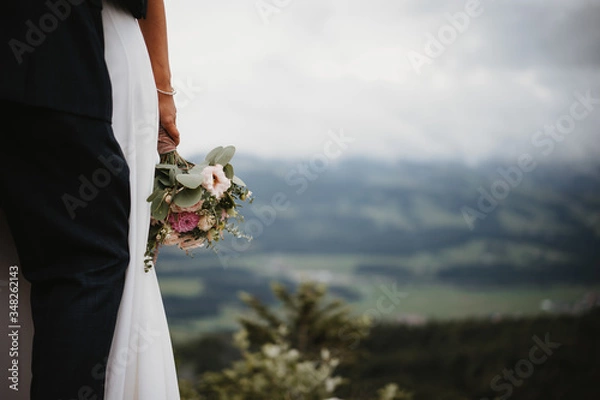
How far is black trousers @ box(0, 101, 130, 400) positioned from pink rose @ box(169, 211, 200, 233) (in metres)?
0.22

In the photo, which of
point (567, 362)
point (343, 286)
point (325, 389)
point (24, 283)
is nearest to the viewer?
point (24, 283)

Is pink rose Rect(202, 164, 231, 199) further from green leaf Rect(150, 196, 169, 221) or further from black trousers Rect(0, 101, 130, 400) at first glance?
black trousers Rect(0, 101, 130, 400)

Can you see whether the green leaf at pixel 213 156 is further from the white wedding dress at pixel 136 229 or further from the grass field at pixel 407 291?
the grass field at pixel 407 291

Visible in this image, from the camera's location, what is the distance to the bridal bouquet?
1396 mm

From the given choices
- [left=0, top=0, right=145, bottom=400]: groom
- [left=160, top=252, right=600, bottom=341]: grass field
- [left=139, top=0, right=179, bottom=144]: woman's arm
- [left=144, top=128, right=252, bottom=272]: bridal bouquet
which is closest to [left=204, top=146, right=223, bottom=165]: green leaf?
[left=144, top=128, right=252, bottom=272]: bridal bouquet

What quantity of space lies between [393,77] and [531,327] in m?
1.91

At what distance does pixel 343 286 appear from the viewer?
412 cm

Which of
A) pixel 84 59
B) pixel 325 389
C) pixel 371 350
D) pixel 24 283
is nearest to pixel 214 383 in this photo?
pixel 325 389

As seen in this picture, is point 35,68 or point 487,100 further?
point 487,100

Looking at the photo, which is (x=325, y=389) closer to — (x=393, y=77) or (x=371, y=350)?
(x=371, y=350)

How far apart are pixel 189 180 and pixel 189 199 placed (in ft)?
0.14

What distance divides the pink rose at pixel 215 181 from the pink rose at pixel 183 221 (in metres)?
0.07

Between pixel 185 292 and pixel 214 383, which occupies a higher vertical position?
pixel 185 292

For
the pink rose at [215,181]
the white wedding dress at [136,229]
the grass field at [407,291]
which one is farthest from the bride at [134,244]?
the grass field at [407,291]
